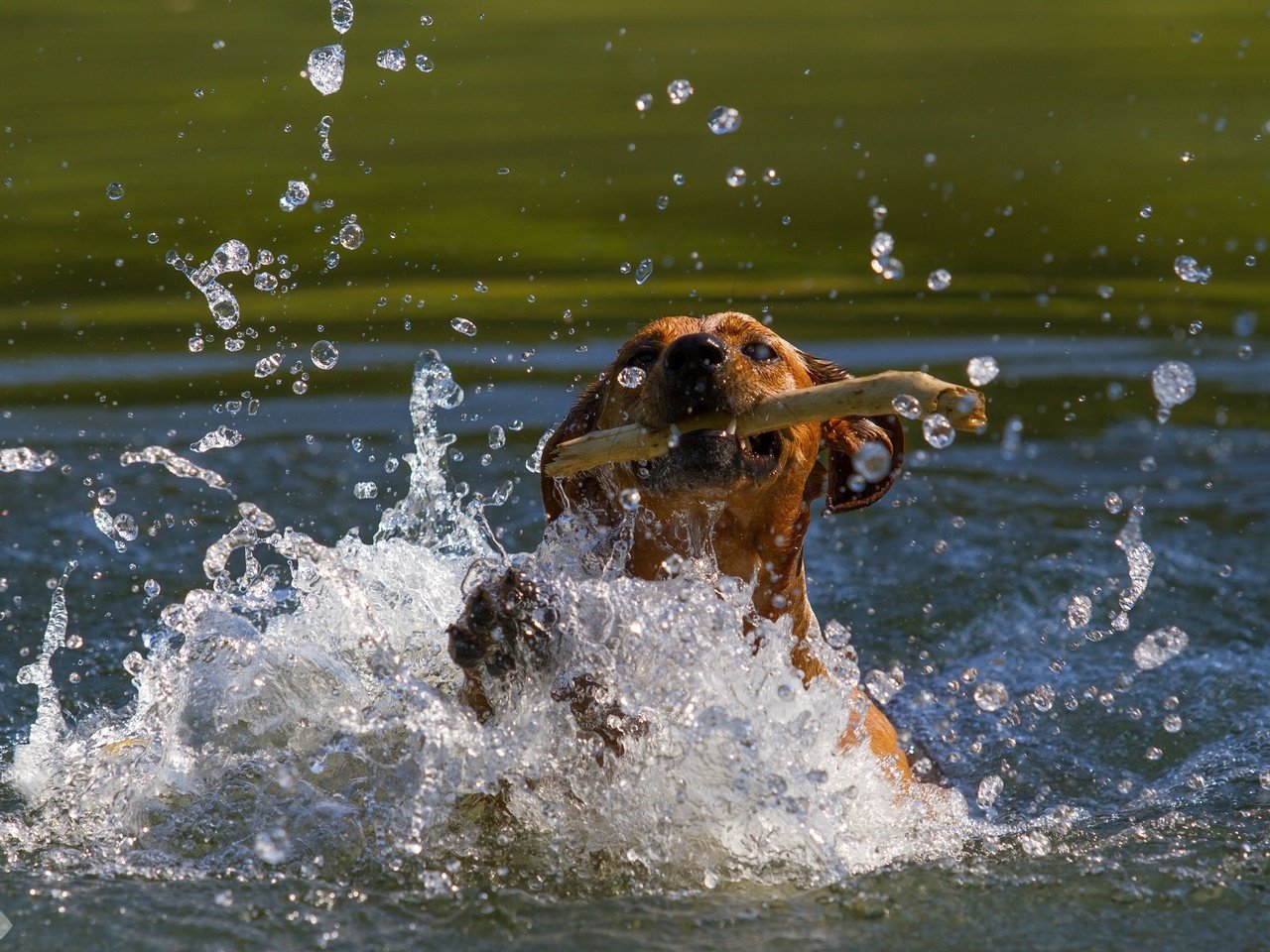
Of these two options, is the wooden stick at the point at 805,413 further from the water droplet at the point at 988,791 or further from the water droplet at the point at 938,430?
the water droplet at the point at 988,791

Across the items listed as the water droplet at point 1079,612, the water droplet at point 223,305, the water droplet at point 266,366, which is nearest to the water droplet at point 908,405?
the water droplet at point 1079,612

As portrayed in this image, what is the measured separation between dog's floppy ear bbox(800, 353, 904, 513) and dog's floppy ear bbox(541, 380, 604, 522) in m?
0.54

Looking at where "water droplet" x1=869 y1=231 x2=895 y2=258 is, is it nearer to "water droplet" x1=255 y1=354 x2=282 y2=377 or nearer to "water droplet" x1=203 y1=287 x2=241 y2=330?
"water droplet" x1=255 y1=354 x2=282 y2=377

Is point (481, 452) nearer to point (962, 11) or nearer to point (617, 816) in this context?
point (617, 816)

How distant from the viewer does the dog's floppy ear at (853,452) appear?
3869mm

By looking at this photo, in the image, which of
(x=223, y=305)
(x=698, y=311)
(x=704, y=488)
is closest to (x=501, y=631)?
(x=704, y=488)

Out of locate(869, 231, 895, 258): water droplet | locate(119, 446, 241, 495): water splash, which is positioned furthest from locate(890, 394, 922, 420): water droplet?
locate(119, 446, 241, 495): water splash

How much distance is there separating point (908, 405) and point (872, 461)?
0.61 m

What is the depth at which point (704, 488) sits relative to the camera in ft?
11.5

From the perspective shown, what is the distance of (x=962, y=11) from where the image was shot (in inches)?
442

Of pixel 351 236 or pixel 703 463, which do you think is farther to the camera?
pixel 351 236

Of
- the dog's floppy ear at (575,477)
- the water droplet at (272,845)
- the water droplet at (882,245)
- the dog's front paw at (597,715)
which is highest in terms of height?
the water droplet at (882,245)

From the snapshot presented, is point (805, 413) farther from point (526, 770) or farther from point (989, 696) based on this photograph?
point (989, 696)

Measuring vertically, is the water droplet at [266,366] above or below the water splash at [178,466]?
above
